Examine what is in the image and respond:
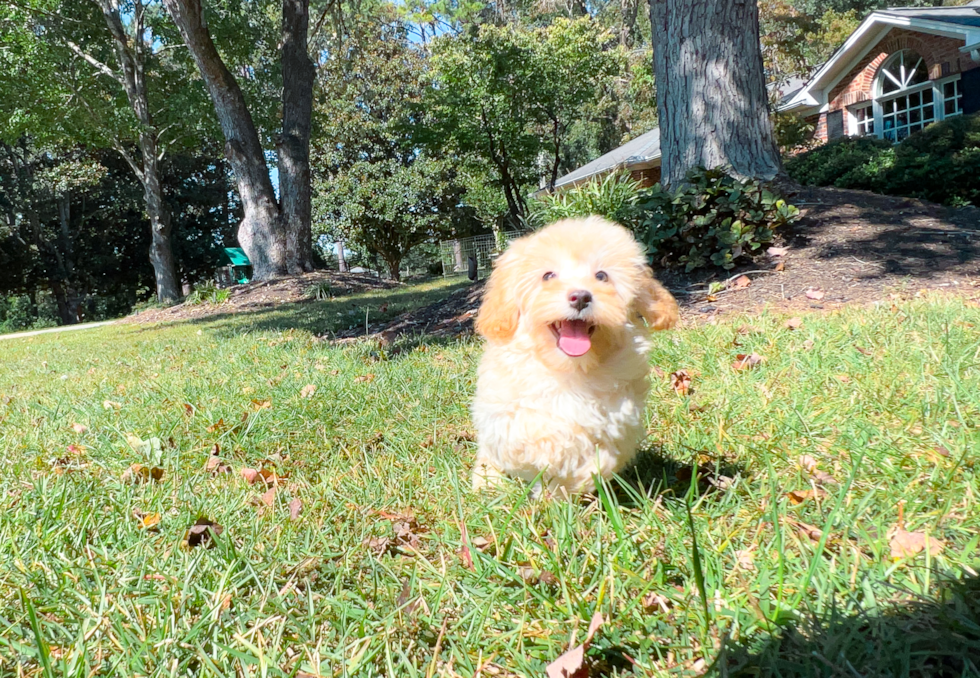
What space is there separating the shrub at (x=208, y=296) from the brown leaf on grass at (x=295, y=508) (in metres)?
12.4

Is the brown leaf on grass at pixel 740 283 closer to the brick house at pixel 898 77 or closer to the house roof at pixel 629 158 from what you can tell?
the brick house at pixel 898 77

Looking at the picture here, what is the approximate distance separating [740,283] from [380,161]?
23001 mm

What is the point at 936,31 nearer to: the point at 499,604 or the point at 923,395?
the point at 923,395

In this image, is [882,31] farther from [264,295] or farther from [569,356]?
[569,356]

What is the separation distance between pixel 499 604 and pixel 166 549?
3.59ft

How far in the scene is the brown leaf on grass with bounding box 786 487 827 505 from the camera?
2061 mm

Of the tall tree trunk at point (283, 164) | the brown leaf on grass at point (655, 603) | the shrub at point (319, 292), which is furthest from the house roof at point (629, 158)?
the brown leaf on grass at point (655, 603)

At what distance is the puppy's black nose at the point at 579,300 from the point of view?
1.86 m

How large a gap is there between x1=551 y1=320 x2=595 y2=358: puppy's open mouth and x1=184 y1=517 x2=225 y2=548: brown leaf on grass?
49.6 inches

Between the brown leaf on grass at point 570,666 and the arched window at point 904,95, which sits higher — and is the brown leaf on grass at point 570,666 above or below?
below

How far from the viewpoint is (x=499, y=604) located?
5.34 feet

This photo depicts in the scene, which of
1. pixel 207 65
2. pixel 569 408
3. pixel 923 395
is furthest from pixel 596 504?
pixel 207 65

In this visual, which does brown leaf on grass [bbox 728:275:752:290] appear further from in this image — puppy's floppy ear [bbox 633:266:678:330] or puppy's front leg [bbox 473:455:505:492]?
puppy's front leg [bbox 473:455:505:492]

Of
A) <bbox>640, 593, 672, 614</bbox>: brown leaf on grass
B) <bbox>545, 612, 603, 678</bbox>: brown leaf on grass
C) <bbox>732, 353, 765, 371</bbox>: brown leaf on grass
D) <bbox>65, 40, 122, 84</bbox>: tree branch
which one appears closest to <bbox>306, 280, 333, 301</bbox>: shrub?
<bbox>65, 40, 122, 84</bbox>: tree branch
